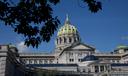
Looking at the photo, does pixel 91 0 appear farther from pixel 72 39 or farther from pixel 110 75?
pixel 72 39

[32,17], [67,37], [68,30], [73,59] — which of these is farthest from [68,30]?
[32,17]

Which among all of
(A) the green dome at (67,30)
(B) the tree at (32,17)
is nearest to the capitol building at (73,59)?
(A) the green dome at (67,30)

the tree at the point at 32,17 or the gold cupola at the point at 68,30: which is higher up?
the gold cupola at the point at 68,30

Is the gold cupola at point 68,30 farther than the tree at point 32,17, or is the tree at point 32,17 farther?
the gold cupola at point 68,30

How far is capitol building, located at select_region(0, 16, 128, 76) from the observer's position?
124688 mm

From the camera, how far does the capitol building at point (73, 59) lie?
4909 inches

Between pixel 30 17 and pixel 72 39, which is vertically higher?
pixel 72 39

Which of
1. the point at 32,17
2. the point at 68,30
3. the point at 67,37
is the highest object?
the point at 68,30

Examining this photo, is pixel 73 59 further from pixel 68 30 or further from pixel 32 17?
pixel 32 17

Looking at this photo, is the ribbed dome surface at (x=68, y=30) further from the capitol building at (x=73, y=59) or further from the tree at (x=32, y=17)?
the tree at (x=32, y=17)

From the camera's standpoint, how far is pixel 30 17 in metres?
13.8

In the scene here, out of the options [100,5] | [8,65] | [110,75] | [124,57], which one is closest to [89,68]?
[110,75]

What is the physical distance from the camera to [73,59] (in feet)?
531

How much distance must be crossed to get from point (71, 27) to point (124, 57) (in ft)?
100
